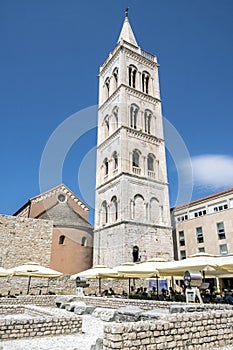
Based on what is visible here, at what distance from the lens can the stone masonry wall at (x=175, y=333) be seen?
5.10 meters

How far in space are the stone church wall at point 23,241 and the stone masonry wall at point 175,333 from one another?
23126 mm

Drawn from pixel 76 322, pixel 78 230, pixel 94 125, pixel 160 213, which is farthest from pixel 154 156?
pixel 76 322

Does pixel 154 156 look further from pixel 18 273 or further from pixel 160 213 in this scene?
pixel 18 273

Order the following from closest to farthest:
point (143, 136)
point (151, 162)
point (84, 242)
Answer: point (84, 242)
point (143, 136)
point (151, 162)

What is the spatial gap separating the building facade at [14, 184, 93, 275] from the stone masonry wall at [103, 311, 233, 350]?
23286 millimetres

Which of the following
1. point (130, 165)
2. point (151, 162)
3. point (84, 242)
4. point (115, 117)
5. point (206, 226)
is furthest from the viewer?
point (115, 117)

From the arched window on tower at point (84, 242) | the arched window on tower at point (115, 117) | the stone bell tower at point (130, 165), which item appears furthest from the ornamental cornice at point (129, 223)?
the arched window on tower at point (115, 117)

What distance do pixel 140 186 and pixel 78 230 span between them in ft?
27.9

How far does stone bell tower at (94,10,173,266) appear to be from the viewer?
27.8 metres

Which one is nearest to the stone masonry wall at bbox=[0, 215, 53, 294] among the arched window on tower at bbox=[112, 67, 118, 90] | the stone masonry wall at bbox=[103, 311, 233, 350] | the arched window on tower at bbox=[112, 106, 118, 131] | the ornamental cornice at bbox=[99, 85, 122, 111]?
the arched window on tower at bbox=[112, 106, 118, 131]

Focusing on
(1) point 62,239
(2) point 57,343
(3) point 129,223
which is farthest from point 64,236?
(2) point 57,343

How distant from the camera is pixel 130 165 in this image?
30109 millimetres

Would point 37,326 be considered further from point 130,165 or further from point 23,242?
point 130,165

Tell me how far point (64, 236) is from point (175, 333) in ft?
80.8
